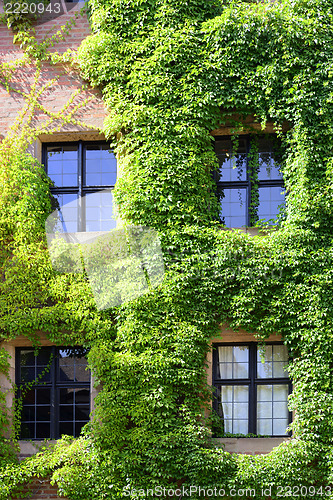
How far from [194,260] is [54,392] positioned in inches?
131

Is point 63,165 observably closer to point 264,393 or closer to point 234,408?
point 234,408

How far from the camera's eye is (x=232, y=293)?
8578mm

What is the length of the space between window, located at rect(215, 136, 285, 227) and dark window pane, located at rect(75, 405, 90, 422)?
4.05 metres

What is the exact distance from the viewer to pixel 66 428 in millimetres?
8969

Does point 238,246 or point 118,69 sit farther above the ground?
point 118,69

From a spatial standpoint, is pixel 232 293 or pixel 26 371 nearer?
pixel 232 293

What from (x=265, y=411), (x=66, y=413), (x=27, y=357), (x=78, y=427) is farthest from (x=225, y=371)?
(x=27, y=357)

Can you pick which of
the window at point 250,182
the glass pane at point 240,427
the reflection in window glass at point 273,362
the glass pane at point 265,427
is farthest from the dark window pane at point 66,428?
the window at point 250,182

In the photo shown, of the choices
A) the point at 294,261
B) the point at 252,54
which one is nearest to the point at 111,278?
the point at 294,261

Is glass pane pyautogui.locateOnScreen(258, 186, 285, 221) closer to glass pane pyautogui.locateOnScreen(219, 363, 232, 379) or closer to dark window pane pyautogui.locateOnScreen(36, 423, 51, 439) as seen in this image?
glass pane pyautogui.locateOnScreen(219, 363, 232, 379)

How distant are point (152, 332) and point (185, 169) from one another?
110 inches

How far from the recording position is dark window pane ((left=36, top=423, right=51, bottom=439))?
29.4 feet

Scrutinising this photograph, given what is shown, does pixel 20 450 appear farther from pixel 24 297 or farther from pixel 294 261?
pixel 294 261

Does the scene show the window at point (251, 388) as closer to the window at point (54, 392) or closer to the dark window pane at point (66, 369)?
the window at point (54, 392)
